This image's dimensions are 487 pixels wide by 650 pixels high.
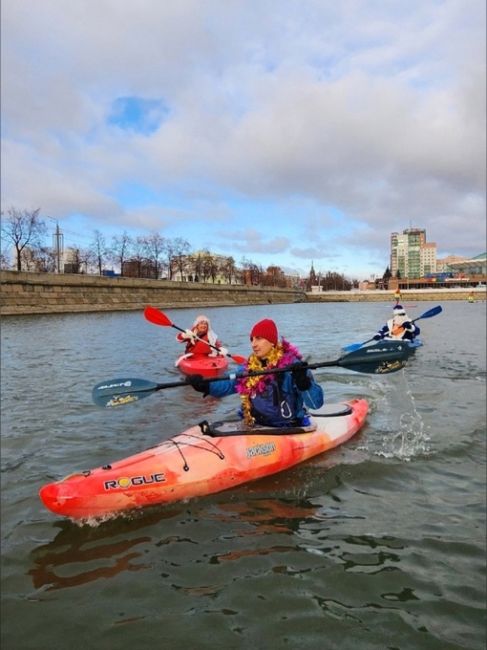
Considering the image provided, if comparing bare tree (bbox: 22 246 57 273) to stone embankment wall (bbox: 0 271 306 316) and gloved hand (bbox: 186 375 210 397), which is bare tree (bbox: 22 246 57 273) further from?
gloved hand (bbox: 186 375 210 397)

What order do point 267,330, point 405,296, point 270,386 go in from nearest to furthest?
point 267,330 → point 270,386 → point 405,296

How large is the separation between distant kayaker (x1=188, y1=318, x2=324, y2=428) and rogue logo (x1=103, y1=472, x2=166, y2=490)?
1.16 metres

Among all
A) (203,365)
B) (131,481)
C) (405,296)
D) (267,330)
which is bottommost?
(131,481)

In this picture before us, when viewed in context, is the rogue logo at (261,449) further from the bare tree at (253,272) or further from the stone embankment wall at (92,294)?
the bare tree at (253,272)

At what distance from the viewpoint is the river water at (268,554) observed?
3.50 metres

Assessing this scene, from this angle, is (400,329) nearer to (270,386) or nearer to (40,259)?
(270,386)

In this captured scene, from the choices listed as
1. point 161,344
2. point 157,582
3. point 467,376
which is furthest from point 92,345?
point 157,582

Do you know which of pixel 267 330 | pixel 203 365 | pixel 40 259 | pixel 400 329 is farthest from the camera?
pixel 40 259

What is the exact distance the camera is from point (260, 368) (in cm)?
612

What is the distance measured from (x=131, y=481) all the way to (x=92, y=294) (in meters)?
47.3

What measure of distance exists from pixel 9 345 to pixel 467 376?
1664 cm

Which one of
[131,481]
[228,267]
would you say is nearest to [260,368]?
[131,481]

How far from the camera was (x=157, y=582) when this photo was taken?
4051mm

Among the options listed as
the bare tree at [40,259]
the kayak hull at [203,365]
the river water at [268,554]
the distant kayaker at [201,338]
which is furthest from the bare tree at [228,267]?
the river water at [268,554]
